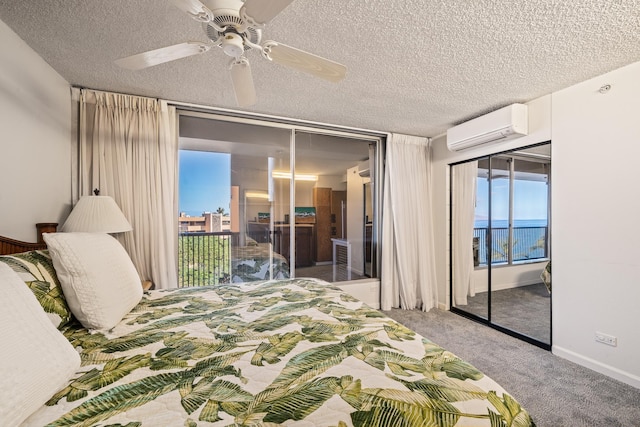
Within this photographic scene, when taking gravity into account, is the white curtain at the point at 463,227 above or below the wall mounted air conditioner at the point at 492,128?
below

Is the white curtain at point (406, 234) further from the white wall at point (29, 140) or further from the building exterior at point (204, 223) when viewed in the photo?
the white wall at point (29, 140)

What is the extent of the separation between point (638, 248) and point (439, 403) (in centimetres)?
241

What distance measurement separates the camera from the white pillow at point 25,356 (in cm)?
66

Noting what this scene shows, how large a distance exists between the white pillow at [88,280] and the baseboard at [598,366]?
3.43 metres

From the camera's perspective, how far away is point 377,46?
1866mm

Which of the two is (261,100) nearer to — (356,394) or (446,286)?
(356,394)

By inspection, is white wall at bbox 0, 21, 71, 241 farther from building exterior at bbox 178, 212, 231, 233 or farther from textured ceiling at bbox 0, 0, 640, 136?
A: building exterior at bbox 178, 212, 231, 233

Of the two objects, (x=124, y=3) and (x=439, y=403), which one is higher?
(x=124, y=3)

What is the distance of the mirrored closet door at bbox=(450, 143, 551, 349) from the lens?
9.20ft

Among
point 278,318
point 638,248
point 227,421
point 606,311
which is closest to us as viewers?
point 227,421

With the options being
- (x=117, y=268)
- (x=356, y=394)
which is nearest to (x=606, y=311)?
(x=356, y=394)

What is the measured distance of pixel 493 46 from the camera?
6.10 ft

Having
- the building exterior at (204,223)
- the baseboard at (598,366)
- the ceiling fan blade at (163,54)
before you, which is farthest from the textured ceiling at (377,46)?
the baseboard at (598,366)

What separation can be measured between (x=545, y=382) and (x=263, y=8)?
3.05 m
